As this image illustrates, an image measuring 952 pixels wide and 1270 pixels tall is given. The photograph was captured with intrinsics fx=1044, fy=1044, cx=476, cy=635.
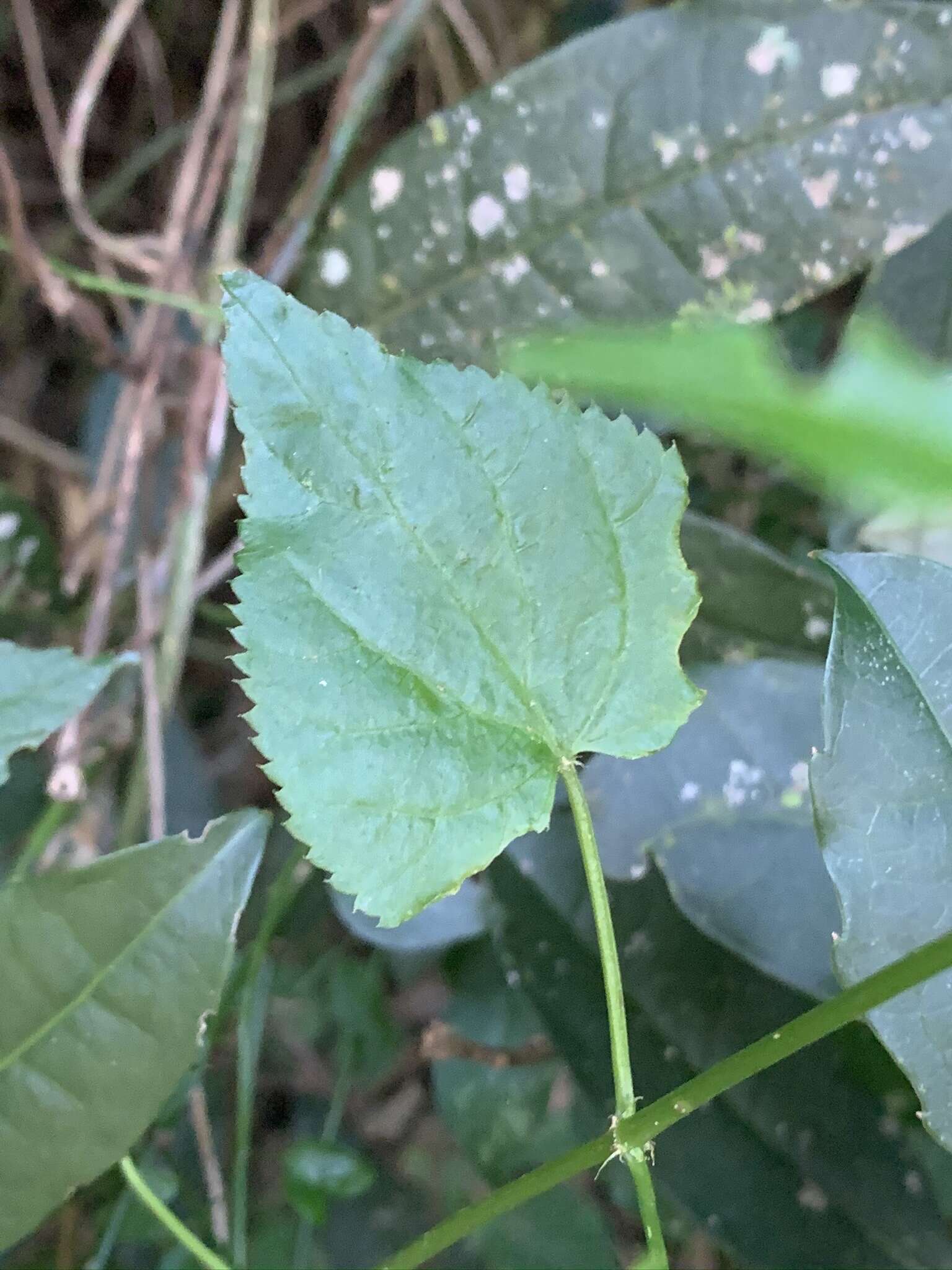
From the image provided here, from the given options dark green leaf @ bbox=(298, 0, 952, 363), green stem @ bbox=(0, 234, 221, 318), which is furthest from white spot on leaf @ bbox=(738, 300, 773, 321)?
green stem @ bbox=(0, 234, 221, 318)

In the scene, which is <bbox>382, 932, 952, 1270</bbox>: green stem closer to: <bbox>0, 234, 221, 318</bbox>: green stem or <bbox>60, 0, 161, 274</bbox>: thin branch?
<bbox>0, 234, 221, 318</bbox>: green stem

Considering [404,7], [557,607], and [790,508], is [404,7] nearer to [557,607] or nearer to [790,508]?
[790,508]

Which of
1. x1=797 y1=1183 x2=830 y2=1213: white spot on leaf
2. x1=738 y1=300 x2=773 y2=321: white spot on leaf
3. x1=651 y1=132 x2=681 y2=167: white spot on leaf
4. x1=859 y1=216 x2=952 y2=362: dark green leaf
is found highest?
x1=651 y1=132 x2=681 y2=167: white spot on leaf

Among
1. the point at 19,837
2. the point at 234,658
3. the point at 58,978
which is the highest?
the point at 234,658

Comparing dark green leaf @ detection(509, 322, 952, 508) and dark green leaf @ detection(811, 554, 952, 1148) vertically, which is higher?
dark green leaf @ detection(509, 322, 952, 508)

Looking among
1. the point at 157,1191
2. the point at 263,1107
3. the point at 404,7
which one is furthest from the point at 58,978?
the point at 404,7

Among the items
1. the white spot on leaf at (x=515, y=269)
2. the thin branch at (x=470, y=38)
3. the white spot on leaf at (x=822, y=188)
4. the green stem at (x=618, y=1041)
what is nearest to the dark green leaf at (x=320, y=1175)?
the green stem at (x=618, y=1041)

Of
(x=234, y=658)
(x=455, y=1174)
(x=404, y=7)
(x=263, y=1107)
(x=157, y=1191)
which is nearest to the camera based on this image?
(x=234, y=658)
